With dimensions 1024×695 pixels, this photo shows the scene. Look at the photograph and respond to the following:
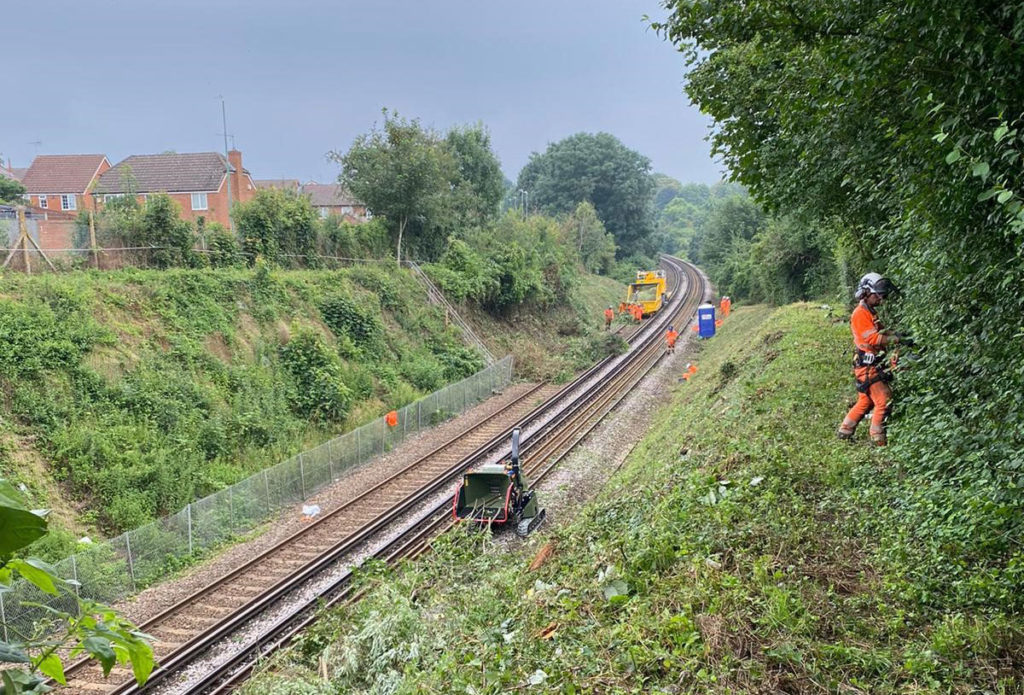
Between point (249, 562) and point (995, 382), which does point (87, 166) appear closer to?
point (249, 562)

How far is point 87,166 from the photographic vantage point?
49.2 m

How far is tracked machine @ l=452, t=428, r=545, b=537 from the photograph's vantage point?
14.2 metres

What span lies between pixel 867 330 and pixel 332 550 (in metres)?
10.7

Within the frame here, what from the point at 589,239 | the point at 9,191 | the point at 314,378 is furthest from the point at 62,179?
the point at 589,239

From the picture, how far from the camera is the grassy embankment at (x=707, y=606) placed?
4.74 meters

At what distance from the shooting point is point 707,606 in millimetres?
5566

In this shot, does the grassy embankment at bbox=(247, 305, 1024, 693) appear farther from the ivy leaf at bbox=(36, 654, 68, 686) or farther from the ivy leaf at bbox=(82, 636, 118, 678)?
the ivy leaf at bbox=(82, 636, 118, 678)

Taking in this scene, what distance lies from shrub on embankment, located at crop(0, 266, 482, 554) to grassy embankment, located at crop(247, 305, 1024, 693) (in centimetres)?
747

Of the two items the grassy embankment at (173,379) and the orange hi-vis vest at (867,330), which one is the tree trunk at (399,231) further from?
the orange hi-vis vest at (867,330)

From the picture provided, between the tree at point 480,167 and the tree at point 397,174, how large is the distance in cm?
880

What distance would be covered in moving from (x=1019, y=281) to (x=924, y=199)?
1373 millimetres

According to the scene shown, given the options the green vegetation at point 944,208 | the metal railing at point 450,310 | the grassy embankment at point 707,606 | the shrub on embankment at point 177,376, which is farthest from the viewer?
the metal railing at point 450,310

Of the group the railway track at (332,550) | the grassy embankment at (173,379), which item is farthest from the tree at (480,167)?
the railway track at (332,550)

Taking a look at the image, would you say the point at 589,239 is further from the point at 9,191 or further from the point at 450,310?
the point at 9,191
